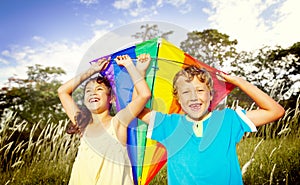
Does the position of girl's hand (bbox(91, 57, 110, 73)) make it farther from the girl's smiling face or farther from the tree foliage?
the tree foliage

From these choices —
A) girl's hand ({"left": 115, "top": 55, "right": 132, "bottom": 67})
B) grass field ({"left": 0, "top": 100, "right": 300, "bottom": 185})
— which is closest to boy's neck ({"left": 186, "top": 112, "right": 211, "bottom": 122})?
girl's hand ({"left": 115, "top": 55, "right": 132, "bottom": 67})

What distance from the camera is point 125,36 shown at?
7.11 feet

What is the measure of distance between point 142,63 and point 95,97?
0.39m

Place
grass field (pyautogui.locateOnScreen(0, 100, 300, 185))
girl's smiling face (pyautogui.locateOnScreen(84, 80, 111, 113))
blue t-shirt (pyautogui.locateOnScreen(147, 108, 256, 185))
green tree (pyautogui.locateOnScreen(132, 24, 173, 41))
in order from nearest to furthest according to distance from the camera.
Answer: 1. blue t-shirt (pyautogui.locateOnScreen(147, 108, 256, 185))
2. girl's smiling face (pyautogui.locateOnScreen(84, 80, 111, 113))
3. green tree (pyautogui.locateOnScreen(132, 24, 173, 41))
4. grass field (pyautogui.locateOnScreen(0, 100, 300, 185))

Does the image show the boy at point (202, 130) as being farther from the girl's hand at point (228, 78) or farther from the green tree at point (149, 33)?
→ the green tree at point (149, 33)

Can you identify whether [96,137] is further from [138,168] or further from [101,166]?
[138,168]

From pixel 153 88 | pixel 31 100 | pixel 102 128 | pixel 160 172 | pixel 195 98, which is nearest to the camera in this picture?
pixel 195 98

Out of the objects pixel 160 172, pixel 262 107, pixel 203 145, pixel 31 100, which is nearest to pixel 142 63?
pixel 203 145

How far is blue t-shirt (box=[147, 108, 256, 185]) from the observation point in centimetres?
185

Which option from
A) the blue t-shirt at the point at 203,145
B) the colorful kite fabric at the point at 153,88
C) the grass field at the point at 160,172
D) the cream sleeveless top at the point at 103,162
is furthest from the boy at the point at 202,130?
the grass field at the point at 160,172

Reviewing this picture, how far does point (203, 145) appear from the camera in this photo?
192cm

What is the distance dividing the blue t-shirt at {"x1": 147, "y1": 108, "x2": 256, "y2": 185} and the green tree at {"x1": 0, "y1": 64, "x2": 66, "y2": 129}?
8.43 metres

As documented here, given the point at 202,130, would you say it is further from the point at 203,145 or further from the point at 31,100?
the point at 31,100

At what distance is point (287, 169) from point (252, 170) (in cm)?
44
